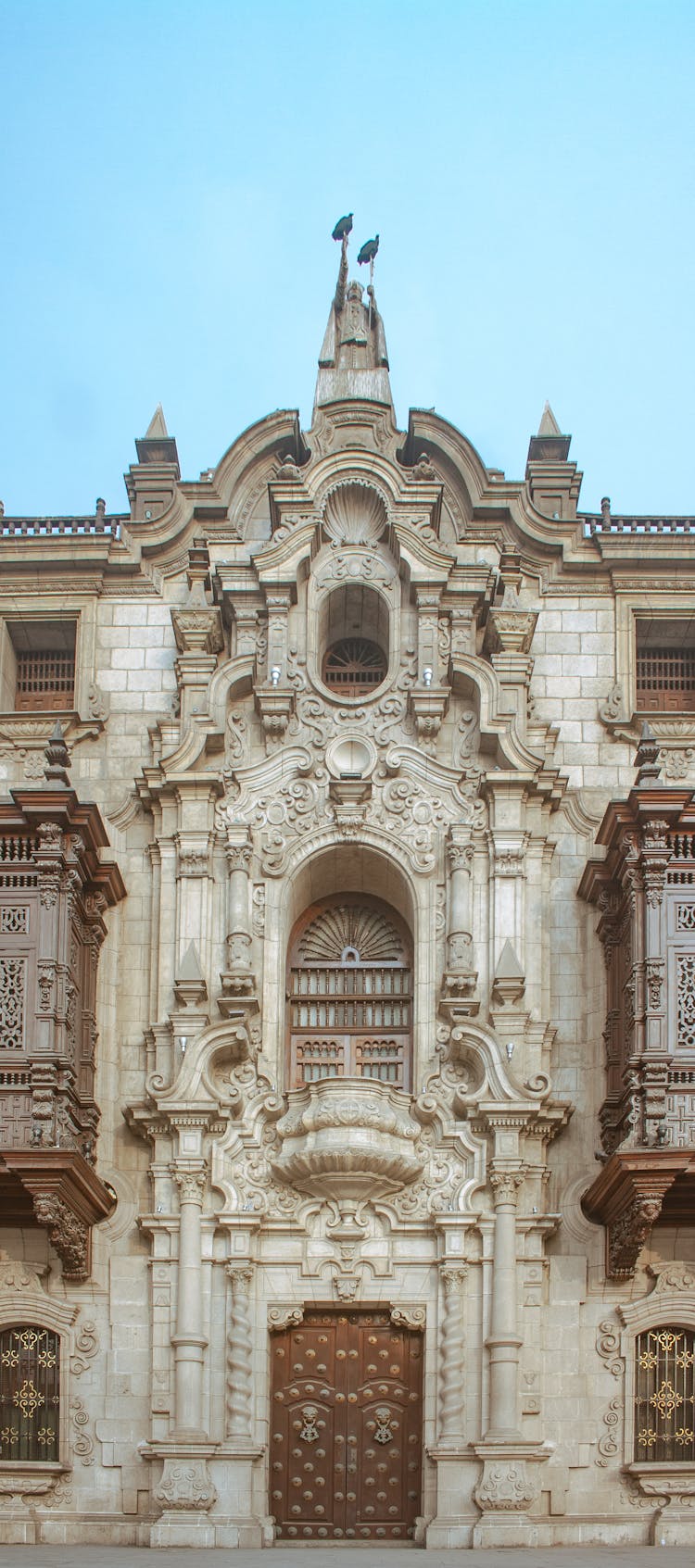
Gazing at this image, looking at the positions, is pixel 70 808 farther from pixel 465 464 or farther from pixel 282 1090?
pixel 465 464

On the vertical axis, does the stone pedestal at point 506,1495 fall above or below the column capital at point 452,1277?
below

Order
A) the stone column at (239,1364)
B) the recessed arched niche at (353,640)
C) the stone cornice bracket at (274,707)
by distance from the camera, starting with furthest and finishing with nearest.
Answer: the recessed arched niche at (353,640)
the stone cornice bracket at (274,707)
the stone column at (239,1364)

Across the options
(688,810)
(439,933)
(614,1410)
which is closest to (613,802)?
(688,810)

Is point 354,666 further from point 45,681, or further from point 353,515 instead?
point 45,681

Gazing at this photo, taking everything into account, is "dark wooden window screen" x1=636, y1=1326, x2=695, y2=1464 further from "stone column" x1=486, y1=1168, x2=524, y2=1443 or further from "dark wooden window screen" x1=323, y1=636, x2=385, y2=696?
"dark wooden window screen" x1=323, y1=636, x2=385, y2=696

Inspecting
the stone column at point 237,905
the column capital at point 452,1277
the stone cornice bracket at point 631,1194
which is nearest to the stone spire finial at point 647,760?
the stone cornice bracket at point 631,1194

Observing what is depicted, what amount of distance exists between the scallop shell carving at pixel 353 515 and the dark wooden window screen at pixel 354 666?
151 centimetres

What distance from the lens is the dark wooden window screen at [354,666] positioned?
28.0 meters

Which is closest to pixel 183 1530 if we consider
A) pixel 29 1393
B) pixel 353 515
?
pixel 29 1393

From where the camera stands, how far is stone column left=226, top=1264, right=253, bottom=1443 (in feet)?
78.3

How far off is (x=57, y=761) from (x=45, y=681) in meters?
3.36

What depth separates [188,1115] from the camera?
24703 millimetres

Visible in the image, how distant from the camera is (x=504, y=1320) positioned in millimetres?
23812

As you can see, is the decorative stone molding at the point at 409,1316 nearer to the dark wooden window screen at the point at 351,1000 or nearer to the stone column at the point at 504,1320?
the stone column at the point at 504,1320
